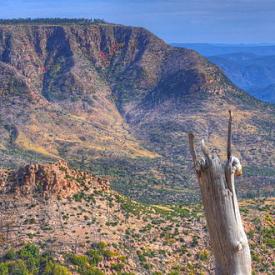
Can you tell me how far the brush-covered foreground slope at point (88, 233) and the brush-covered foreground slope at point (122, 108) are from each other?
41.3 meters

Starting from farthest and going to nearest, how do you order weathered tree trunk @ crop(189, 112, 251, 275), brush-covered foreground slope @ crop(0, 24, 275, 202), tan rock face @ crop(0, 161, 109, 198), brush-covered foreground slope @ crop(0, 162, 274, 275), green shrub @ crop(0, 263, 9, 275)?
brush-covered foreground slope @ crop(0, 24, 275, 202)
tan rock face @ crop(0, 161, 109, 198)
brush-covered foreground slope @ crop(0, 162, 274, 275)
green shrub @ crop(0, 263, 9, 275)
weathered tree trunk @ crop(189, 112, 251, 275)

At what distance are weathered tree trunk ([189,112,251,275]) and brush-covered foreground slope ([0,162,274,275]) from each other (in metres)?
26.5

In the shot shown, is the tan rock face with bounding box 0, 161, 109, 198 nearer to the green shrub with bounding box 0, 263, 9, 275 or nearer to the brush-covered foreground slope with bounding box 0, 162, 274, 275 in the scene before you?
the brush-covered foreground slope with bounding box 0, 162, 274, 275

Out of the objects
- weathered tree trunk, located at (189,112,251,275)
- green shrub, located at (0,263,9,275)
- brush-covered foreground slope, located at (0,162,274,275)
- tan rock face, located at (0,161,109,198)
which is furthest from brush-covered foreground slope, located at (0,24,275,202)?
weathered tree trunk, located at (189,112,251,275)

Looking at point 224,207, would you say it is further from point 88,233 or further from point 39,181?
point 39,181

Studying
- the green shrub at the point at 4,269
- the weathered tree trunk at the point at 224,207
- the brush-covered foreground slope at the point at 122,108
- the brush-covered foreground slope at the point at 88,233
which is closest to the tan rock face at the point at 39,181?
A: the brush-covered foreground slope at the point at 88,233

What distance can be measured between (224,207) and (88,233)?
32.1m

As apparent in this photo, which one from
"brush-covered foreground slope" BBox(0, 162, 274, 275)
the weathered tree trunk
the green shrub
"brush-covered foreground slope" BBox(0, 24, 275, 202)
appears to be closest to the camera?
the weathered tree trunk

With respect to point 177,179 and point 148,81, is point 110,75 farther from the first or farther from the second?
point 177,179

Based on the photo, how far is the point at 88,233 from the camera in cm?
3841

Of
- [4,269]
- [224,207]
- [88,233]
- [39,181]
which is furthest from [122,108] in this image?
[224,207]

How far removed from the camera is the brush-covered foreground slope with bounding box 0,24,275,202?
373 ft

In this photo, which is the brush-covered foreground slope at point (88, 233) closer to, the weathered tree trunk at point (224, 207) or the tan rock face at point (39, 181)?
the tan rock face at point (39, 181)

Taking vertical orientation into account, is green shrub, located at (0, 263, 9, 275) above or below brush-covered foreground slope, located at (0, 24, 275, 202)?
below
